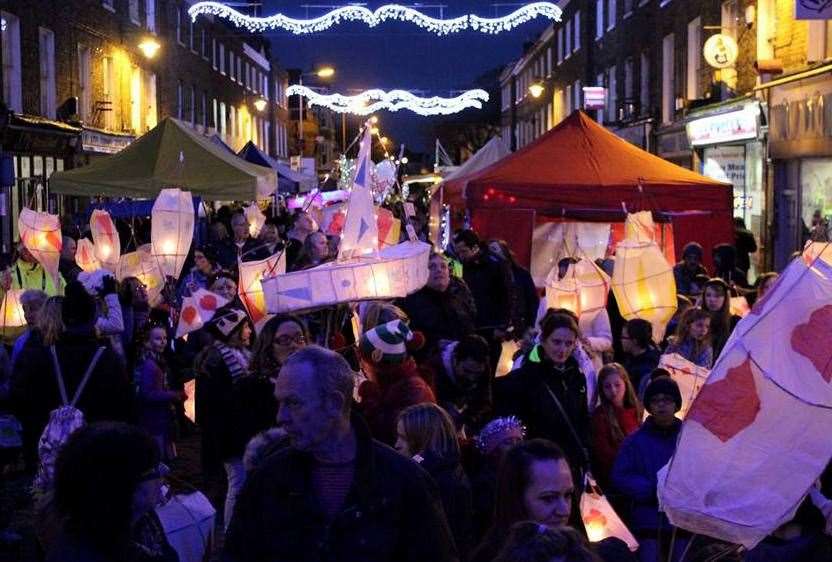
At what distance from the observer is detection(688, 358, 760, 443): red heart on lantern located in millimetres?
3824

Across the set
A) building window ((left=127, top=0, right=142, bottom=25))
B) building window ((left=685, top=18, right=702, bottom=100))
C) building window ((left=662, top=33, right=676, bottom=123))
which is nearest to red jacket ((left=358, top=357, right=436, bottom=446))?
building window ((left=685, top=18, right=702, bottom=100))

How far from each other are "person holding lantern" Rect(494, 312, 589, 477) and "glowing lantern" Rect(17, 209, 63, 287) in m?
6.28

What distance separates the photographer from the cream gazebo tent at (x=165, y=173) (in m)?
15.2

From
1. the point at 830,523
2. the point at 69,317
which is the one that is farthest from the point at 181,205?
the point at 830,523

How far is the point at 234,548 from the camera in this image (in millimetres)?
3467

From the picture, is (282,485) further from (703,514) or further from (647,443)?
(647,443)

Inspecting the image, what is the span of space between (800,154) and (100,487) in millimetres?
16521

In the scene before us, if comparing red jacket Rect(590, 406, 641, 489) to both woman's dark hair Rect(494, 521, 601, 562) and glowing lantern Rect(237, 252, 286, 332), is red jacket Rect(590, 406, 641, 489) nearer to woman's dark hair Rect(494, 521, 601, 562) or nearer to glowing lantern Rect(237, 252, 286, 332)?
glowing lantern Rect(237, 252, 286, 332)

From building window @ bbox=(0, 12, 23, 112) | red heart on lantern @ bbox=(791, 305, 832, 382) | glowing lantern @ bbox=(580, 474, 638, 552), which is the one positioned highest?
building window @ bbox=(0, 12, 23, 112)

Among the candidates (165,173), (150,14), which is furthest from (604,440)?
(150,14)

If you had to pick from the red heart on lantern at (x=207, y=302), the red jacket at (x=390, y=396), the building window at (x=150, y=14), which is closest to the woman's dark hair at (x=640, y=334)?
the red jacket at (x=390, y=396)

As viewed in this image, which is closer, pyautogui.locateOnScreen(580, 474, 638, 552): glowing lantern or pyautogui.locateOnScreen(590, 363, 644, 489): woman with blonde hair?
pyautogui.locateOnScreen(580, 474, 638, 552): glowing lantern

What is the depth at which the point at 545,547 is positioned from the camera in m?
2.70

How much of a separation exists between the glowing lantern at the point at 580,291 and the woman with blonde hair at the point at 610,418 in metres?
2.56
